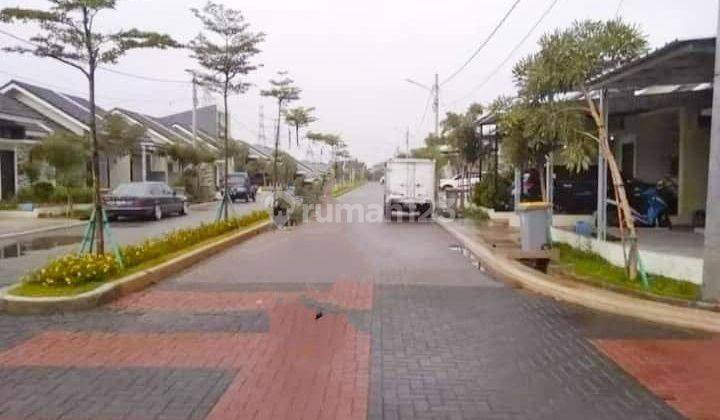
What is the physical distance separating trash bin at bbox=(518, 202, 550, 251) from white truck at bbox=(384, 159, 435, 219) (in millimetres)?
13479

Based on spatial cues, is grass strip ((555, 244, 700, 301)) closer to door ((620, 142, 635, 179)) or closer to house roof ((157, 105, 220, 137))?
door ((620, 142, 635, 179))

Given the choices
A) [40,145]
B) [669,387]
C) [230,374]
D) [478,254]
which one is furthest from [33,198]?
[669,387]

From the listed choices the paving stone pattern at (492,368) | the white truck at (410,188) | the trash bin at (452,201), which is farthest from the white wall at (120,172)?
the paving stone pattern at (492,368)

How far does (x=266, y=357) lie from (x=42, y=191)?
24.3 m

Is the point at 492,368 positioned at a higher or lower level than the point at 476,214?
lower

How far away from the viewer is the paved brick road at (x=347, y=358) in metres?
4.91

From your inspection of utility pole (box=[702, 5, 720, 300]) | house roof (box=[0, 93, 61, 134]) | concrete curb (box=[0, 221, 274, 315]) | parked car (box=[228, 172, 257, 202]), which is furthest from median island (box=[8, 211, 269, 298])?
parked car (box=[228, 172, 257, 202])

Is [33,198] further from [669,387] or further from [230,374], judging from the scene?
[669,387]

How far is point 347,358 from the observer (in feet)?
19.9

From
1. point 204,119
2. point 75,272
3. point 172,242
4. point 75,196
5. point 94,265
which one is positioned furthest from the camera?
point 204,119

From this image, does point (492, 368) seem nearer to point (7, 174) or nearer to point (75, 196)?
point (75, 196)

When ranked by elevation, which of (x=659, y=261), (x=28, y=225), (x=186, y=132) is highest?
(x=186, y=132)

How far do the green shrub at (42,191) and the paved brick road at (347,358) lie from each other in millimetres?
19959

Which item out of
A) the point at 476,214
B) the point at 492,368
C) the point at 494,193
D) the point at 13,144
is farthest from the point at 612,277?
the point at 13,144
